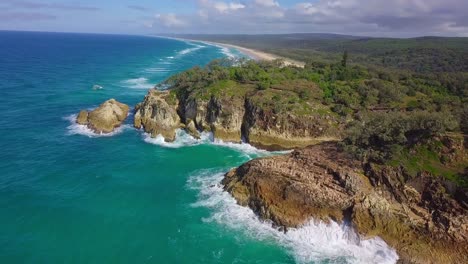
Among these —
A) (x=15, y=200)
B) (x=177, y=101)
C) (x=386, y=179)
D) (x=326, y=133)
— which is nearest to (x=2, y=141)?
(x=15, y=200)

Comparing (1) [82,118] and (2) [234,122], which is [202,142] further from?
(1) [82,118]

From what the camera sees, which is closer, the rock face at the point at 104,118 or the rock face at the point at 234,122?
the rock face at the point at 234,122

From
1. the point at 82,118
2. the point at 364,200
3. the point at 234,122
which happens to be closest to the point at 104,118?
the point at 82,118

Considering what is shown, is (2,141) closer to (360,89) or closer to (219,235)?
(219,235)

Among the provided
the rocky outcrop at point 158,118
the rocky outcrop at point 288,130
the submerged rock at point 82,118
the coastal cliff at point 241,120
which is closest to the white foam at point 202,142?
the coastal cliff at point 241,120

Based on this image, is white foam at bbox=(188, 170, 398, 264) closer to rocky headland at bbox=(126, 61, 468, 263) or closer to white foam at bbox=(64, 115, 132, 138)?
rocky headland at bbox=(126, 61, 468, 263)

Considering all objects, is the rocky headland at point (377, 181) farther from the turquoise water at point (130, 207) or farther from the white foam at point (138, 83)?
the white foam at point (138, 83)
